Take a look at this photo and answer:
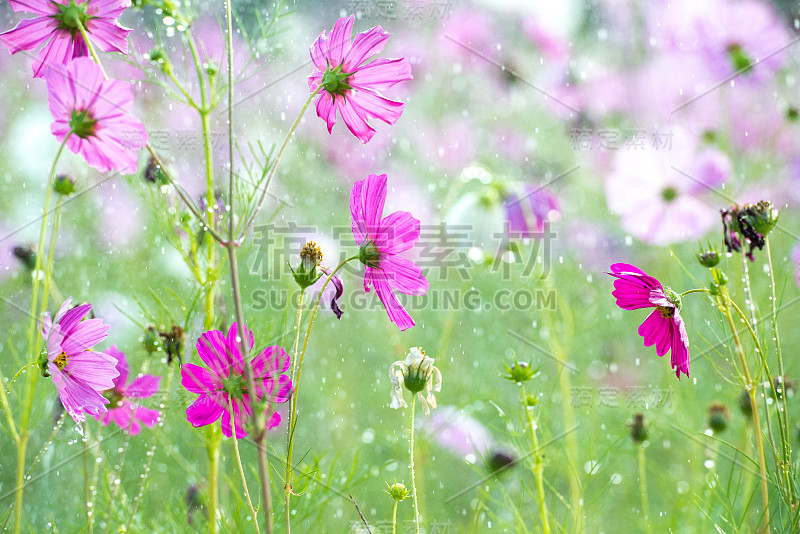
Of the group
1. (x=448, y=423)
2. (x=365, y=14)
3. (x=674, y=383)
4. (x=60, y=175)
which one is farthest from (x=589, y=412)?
(x=60, y=175)

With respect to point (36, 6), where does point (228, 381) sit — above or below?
below

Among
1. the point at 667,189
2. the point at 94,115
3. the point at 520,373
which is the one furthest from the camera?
the point at 667,189

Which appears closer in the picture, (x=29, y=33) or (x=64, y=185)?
(x=29, y=33)

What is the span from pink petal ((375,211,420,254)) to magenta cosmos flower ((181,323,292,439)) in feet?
0.25

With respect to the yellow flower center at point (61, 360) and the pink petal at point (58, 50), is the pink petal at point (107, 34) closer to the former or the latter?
the pink petal at point (58, 50)

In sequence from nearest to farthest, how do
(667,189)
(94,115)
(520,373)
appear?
(94,115)
(520,373)
(667,189)

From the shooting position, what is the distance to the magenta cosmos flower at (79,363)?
0.36 meters

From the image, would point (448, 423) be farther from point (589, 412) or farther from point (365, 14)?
point (365, 14)

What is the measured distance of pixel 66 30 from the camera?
1.18ft

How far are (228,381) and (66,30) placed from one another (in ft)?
0.68

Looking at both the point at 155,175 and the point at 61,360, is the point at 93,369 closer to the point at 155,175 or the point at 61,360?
the point at 61,360

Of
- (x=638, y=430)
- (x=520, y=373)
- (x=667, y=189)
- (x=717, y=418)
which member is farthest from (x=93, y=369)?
(x=667, y=189)

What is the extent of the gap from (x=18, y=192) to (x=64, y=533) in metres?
0.43

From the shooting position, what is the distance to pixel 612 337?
99cm
